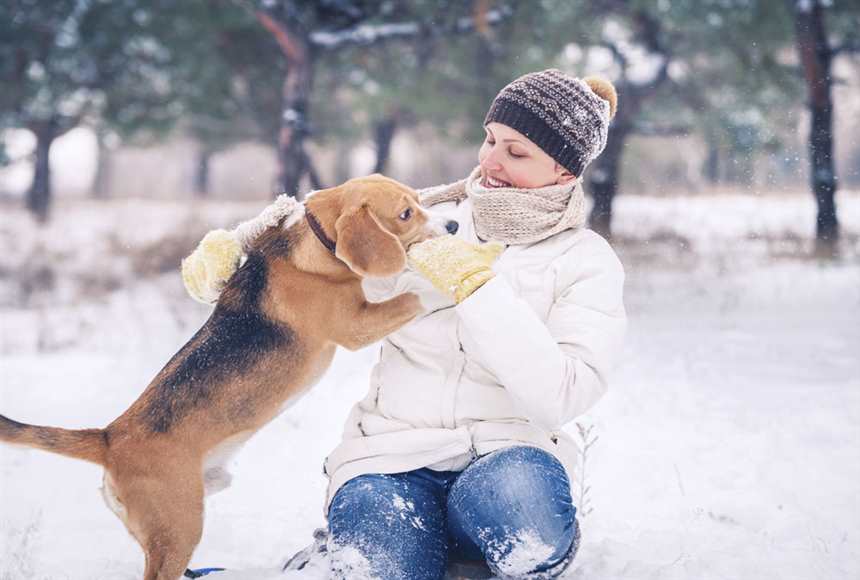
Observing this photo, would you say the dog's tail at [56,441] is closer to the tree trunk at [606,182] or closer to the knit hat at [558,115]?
the knit hat at [558,115]

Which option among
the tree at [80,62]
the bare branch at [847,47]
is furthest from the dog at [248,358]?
the tree at [80,62]

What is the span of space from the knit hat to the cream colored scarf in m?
0.11

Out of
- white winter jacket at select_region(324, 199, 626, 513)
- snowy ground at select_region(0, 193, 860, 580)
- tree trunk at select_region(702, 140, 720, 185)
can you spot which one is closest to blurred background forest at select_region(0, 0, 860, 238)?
snowy ground at select_region(0, 193, 860, 580)

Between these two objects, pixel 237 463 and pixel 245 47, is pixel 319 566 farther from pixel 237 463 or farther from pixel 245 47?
pixel 245 47

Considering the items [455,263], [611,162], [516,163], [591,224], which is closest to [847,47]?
[611,162]

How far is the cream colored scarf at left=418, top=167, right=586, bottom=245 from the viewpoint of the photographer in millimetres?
2652

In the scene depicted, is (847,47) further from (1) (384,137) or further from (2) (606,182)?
(1) (384,137)

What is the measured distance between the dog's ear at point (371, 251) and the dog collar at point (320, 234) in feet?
0.50

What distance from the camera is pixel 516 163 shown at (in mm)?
2740

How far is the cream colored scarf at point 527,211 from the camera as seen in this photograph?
2652mm

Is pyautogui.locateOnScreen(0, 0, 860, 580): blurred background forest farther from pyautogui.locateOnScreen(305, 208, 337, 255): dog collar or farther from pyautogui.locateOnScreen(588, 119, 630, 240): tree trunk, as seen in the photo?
pyautogui.locateOnScreen(305, 208, 337, 255): dog collar

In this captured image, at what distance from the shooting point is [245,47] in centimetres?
Answer: 1531

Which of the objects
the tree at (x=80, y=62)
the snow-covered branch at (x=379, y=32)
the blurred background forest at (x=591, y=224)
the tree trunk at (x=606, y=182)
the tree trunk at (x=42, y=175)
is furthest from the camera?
the tree trunk at (x=42, y=175)

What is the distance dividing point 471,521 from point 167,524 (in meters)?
1.08
